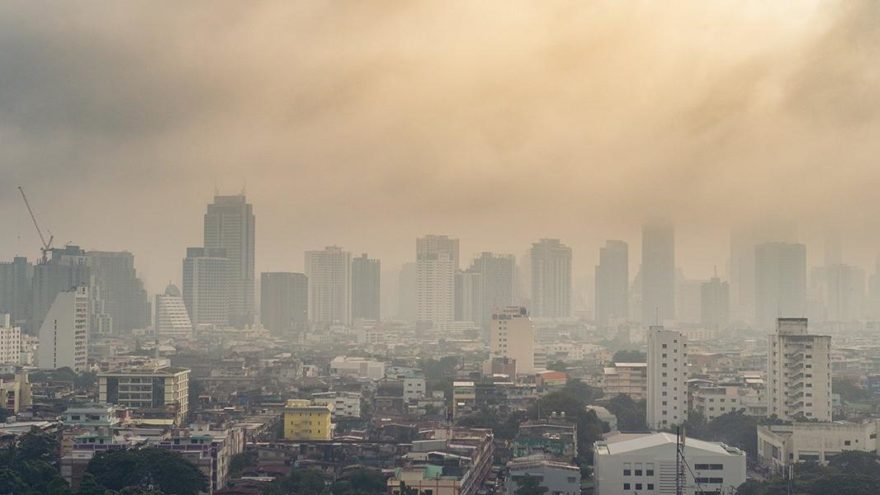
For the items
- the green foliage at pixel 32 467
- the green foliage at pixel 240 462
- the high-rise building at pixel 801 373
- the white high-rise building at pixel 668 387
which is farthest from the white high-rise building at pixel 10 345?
the high-rise building at pixel 801 373

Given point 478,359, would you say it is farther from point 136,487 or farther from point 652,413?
point 136,487

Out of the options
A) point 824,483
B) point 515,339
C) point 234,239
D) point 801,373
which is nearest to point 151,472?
point 824,483

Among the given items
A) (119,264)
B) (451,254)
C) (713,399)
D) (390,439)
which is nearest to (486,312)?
(451,254)

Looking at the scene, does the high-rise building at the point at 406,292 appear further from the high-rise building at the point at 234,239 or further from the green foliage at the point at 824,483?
the green foliage at the point at 824,483

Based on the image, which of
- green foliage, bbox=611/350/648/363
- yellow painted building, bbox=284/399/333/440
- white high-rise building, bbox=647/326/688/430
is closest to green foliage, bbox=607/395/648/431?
white high-rise building, bbox=647/326/688/430

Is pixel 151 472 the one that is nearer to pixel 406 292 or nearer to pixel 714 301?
pixel 714 301
